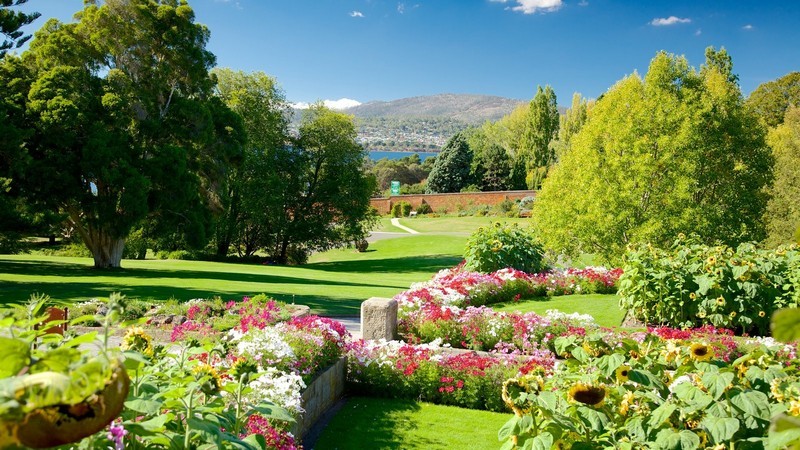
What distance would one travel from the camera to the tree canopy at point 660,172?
11.9 m

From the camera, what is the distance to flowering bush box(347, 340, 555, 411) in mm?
6027

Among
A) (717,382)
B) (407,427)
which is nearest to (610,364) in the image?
(717,382)

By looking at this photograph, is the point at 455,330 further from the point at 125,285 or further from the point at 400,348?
the point at 125,285

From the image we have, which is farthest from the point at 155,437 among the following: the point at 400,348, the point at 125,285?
the point at 125,285

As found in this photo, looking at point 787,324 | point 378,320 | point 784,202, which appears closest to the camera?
Result: point 787,324

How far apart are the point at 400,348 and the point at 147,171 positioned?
1246cm

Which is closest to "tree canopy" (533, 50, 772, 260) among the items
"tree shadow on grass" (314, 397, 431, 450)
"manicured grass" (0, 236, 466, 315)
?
"manicured grass" (0, 236, 466, 315)

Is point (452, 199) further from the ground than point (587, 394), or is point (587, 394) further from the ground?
point (452, 199)

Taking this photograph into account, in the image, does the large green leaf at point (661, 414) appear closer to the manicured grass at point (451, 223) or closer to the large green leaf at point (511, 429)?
the large green leaf at point (511, 429)

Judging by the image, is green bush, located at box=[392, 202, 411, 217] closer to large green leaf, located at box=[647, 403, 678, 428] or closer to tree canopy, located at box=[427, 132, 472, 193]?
tree canopy, located at box=[427, 132, 472, 193]

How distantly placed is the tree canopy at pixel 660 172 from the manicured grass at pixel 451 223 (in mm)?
19910

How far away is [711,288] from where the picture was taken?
7629 mm

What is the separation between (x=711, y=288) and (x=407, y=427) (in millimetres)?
4833

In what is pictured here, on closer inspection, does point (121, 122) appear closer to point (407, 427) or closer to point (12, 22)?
point (12, 22)
